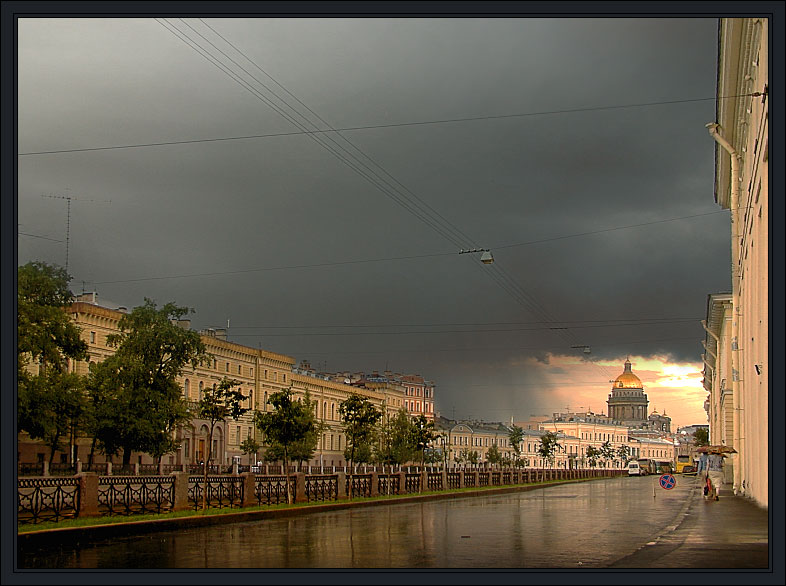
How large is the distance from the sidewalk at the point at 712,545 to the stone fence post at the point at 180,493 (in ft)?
42.7

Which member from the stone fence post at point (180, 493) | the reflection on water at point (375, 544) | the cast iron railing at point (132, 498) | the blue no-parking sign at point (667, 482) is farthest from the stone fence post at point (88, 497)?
the blue no-parking sign at point (667, 482)

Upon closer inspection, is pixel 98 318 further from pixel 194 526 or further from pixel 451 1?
pixel 451 1

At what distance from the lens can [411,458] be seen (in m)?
69.3

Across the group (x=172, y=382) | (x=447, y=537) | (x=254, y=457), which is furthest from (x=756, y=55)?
(x=254, y=457)

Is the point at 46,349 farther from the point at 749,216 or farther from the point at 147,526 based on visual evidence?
the point at 749,216

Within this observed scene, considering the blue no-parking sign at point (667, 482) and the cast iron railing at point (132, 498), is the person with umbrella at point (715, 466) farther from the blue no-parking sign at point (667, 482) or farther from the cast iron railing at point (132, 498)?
the cast iron railing at point (132, 498)

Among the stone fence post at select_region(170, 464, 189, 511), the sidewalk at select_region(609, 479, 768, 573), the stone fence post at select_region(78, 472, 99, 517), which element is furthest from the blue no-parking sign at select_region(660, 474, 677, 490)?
the stone fence post at select_region(78, 472, 99, 517)

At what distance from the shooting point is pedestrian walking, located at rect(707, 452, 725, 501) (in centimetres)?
3473

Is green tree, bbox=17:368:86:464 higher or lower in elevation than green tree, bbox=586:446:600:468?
higher

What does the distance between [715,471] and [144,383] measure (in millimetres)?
32847

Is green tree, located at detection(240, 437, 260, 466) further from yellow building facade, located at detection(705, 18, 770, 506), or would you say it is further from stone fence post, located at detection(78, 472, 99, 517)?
stone fence post, located at detection(78, 472, 99, 517)

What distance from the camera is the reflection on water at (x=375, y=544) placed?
1498 centimetres

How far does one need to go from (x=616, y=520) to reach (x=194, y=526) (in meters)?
11.4

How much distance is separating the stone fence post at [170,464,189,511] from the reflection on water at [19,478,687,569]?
2576mm
